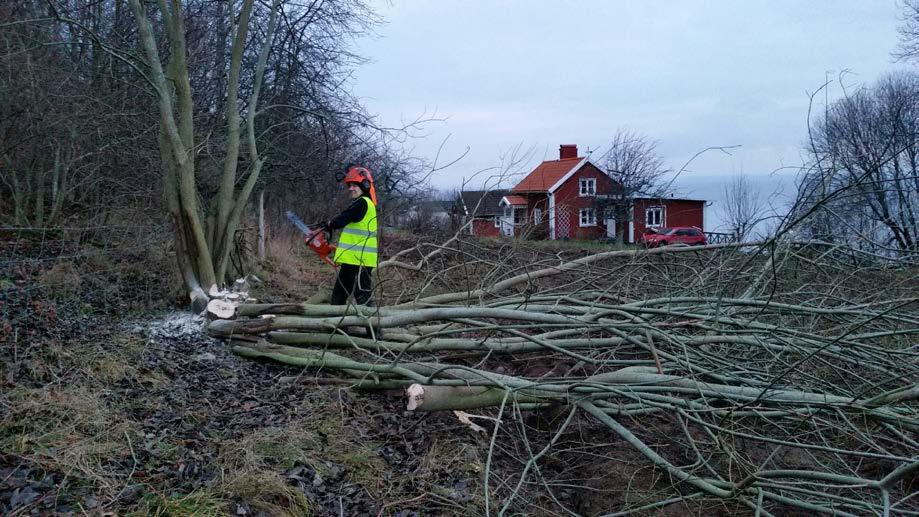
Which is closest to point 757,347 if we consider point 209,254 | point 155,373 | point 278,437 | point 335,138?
point 278,437

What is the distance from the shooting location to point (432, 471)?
4.27 m

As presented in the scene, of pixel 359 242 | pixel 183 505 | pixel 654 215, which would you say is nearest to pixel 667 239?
pixel 359 242

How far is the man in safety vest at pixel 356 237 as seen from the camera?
624cm

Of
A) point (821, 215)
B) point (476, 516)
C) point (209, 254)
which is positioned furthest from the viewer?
point (209, 254)

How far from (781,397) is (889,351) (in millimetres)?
1032

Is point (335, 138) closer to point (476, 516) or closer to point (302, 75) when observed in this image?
point (302, 75)

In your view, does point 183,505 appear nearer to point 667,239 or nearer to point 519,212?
point 519,212

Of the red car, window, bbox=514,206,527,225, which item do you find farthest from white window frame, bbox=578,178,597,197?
window, bbox=514,206,527,225

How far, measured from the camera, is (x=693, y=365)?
4621 mm

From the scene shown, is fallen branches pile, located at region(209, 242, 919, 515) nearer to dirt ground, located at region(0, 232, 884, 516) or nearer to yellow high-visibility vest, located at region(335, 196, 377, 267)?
dirt ground, located at region(0, 232, 884, 516)

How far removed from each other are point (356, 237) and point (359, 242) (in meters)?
0.06

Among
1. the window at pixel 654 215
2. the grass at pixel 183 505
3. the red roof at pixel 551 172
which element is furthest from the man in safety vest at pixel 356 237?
the red roof at pixel 551 172

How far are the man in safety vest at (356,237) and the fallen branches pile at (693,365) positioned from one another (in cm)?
55

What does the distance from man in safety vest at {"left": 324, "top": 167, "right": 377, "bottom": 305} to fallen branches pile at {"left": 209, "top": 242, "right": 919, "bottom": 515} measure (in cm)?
55
